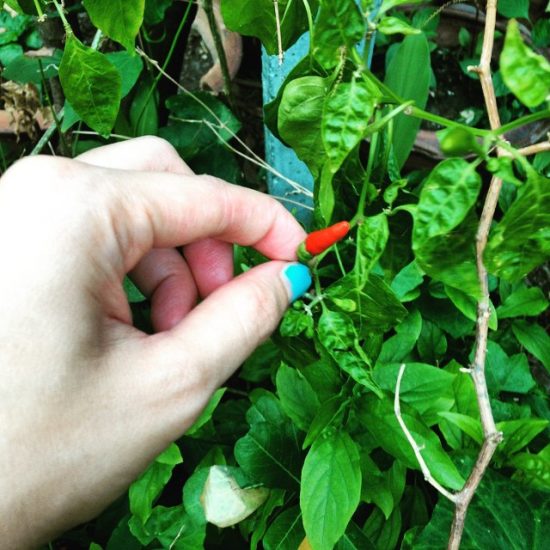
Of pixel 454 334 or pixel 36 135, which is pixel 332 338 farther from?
pixel 36 135

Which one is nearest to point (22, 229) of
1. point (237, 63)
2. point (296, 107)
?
point (296, 107)

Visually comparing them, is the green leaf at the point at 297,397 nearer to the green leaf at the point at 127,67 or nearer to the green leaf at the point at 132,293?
the green leaf at the point at 132,293

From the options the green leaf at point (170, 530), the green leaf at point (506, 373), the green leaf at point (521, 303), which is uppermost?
the green leaf at point (521, 303)

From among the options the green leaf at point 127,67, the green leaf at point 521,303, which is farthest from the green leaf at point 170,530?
the green leaf at point 127,67

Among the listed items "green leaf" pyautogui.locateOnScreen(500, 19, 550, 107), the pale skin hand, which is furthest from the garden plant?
the pale skin hand

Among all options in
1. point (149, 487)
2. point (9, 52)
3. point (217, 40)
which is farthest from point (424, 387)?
point (9, 52)

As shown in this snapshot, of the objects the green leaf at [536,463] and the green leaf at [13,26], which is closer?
the green leaf at [536,463]
